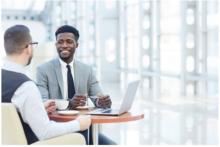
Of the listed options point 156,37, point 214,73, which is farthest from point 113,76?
point 214,73

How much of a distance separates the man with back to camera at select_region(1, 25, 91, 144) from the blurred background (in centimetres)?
98

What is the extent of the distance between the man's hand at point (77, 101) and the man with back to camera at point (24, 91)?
1.88 feet

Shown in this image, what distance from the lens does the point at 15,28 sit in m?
2.24

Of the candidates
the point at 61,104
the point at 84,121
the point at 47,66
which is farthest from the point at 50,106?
the point at 47,66

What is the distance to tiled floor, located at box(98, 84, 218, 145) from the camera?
466cm

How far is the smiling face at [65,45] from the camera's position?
3.24 meters

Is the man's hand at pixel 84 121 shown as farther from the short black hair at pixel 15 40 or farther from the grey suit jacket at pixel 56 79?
the grey suit jacket at pixel 56 79

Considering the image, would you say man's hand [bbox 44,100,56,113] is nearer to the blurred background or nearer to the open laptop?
the open laptop

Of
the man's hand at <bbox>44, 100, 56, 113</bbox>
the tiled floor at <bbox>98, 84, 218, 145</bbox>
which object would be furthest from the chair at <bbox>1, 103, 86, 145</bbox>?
the tiled floor at <bbox>98, 84, 218, 145</bbox>

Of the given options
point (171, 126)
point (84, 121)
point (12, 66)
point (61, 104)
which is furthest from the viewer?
point (171, 126)

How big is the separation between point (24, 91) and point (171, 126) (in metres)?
3.60

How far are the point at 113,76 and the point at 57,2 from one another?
691cm

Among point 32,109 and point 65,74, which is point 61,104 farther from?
point 32,109

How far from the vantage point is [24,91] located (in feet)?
6.93
